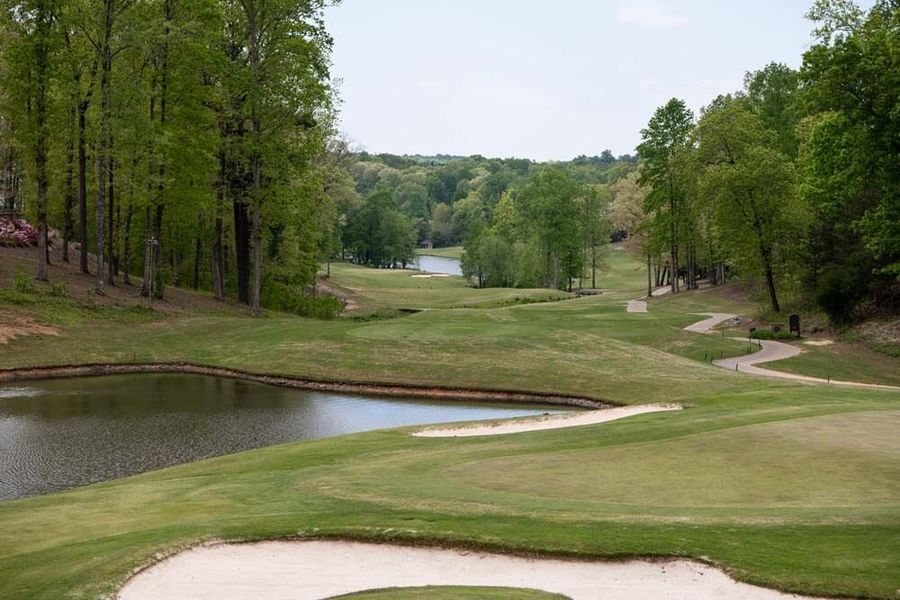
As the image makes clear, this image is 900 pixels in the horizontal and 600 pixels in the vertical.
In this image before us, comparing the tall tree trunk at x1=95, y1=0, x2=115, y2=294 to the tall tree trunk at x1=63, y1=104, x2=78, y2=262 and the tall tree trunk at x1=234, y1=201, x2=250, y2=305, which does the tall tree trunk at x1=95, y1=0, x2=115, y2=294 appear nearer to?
the tall tree trunk at x1=63, y1=104, x2=78, y2=262

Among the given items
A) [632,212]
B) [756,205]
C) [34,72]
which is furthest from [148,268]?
[632,212]

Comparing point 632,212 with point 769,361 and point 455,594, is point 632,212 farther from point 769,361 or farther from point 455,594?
point 455,594

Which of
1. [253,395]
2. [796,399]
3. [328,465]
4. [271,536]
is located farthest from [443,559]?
[253,395]

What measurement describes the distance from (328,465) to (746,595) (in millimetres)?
10919

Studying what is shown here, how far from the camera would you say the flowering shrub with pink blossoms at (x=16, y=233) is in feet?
156

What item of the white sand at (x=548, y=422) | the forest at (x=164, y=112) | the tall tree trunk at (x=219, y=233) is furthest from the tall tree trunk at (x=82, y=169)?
the white sand at (x=548, y=422)

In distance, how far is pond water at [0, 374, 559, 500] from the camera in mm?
20344

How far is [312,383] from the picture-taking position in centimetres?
3359

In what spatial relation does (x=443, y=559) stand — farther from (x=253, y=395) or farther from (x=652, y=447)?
(x=253, y=395)

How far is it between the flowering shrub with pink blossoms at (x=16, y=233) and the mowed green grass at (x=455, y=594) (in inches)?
1828

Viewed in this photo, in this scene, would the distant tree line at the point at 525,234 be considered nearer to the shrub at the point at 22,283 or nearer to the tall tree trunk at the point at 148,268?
the tall tree trunk at the point at 148,268

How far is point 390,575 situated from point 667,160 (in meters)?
68.7

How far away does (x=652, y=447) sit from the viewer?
17688 mm

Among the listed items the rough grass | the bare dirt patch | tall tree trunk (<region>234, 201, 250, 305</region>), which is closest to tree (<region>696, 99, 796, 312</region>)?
the rough grass
